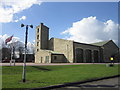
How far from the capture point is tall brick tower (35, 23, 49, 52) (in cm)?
5947

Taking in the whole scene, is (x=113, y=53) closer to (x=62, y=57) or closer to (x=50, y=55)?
(x=62, y=57)

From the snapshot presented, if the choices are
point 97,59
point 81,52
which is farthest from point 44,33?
point 97,59

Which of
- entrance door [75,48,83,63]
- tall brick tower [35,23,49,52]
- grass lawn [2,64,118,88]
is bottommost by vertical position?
grass lawn [2,64,118,88]

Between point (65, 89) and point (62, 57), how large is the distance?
150 feet

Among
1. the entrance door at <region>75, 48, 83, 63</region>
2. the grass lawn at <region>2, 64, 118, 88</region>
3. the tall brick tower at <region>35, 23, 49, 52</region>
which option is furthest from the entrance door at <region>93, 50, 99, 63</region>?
the grass lawn at <region>2, 64, 118, 88</region>

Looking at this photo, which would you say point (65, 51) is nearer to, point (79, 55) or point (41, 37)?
point (79, 55)

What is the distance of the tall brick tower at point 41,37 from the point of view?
59469 mm

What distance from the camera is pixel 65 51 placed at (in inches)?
2153

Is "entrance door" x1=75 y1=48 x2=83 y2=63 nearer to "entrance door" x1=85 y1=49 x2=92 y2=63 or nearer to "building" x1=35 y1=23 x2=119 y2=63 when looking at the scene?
"building" x1=35 y1=23 x2=119 y2=63

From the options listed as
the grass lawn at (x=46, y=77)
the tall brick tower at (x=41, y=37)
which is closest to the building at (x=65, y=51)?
the tall brick tower at (x=41, y=37)

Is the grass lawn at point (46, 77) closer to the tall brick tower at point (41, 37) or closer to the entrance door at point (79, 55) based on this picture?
the entrance door at point (79, 55)

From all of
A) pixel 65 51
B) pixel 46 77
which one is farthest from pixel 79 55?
pixel 46 77

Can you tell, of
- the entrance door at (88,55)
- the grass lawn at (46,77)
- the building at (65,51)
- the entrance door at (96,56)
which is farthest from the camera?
the entrance door at (96,56)

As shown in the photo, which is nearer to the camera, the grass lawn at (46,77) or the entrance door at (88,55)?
the grass lawn at (46,77)
